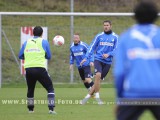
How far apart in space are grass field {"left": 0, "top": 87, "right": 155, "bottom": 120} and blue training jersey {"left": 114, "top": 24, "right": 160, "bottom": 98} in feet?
21.1

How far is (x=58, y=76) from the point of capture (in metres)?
24.9

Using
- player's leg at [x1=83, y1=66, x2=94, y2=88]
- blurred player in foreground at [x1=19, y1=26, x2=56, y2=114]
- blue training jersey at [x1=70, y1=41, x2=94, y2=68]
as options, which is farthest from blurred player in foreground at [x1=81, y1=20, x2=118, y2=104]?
blurred player in foreground at [x1=19, y1=26, x2=56, y2=114]

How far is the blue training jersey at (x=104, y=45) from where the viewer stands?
16250 millimetres

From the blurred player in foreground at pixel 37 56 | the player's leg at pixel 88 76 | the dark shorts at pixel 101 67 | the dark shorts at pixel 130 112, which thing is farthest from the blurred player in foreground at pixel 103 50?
the dark shorts at pixel 130 112

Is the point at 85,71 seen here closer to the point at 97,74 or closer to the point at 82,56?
the point at 82,56

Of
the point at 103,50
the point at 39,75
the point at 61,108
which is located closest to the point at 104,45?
the point at 103,50

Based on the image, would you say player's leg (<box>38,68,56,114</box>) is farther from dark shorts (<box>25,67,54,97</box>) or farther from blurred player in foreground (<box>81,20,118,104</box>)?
blurred player in foreground (<box>81,20,118,104</box>)

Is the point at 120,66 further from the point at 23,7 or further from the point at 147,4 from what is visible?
the point at 23,7

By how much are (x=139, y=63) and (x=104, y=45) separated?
10.1 meters

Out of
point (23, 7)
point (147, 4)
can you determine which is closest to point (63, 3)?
point (23, 7)

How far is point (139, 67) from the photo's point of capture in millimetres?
6219

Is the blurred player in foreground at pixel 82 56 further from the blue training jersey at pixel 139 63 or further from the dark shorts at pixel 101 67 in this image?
the blue training jersey at pixel 139 63

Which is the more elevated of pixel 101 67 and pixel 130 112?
pixel 130 112

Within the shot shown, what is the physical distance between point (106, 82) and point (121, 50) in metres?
18.7
